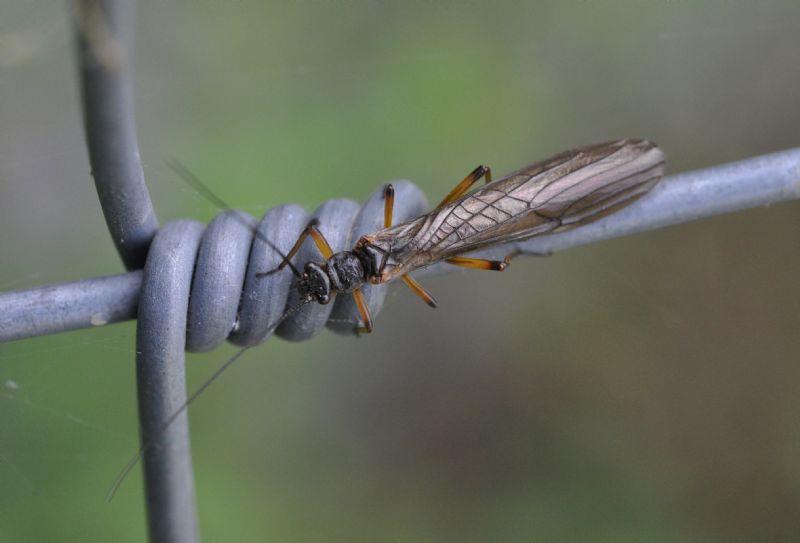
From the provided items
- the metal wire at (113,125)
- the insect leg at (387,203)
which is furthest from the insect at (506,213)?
the metal wire at (113,125)

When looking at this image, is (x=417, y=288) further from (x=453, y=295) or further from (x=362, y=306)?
(x=453, y=295)

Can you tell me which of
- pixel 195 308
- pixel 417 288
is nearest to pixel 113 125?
pixel 195 308

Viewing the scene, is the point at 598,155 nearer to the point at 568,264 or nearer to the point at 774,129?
the point at 568,264

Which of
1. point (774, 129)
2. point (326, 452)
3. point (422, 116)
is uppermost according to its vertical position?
point (422, 116)

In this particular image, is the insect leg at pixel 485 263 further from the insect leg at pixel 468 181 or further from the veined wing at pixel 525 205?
the insect leg at pixel 468 181

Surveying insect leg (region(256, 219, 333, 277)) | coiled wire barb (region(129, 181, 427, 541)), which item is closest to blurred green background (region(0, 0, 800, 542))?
coiled wire barb (region(129, 181, 427, 541))

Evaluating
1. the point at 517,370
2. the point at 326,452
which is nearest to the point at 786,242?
the point at 517,370

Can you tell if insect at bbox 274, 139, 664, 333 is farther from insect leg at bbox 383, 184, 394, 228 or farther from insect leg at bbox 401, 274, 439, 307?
insect leg at bbox 383, 184, 394, 228
